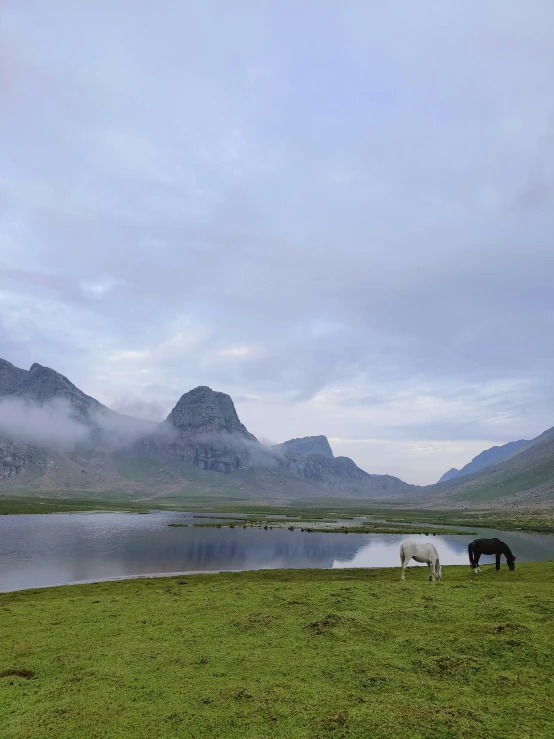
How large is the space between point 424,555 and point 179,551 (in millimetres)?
58631

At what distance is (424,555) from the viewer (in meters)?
34.0

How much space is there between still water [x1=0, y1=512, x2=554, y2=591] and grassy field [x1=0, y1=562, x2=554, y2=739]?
116ft

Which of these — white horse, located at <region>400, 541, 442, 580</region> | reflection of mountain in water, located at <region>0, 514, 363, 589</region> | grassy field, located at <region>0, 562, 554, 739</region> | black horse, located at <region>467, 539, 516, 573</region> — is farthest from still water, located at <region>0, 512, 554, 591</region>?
white horse, located at <region>400, 541, 442, 580</region>

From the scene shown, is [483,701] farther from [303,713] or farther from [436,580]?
[436,580]

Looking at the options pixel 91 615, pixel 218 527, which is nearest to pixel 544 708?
pixel 91 615

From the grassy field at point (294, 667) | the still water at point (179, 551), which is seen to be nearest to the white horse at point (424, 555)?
the grassy field at point (294, 667)

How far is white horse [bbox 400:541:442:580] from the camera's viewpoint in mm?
33469

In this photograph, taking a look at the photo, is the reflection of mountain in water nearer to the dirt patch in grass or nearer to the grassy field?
the grassy field

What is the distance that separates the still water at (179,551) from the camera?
6064cm

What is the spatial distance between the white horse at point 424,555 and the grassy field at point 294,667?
5.42 meters

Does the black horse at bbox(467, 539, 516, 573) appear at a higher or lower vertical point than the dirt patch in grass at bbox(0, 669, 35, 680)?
higher

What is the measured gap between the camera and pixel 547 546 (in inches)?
3612

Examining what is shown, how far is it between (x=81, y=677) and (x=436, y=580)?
25990 millimetres

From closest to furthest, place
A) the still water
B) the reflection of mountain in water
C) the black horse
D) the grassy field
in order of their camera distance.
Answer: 1. the grassy field
2. the black horse
3. the reflection of mountain in water
4. the still water
